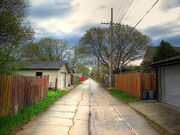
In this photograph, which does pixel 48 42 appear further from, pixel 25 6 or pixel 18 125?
pixel 18 125

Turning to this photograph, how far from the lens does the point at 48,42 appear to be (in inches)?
1475

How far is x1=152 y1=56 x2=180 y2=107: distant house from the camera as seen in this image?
25.8ft

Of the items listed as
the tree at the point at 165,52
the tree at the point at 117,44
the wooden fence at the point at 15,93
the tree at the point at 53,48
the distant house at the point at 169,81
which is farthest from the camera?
the tree at the point at 53,48

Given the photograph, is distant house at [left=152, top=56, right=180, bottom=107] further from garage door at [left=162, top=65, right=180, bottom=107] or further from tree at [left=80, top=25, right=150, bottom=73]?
tree at [left=80, top=25, right=150, bottom=73]

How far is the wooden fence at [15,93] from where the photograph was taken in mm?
5086

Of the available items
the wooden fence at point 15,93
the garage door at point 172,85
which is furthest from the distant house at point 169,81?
the wooden fence at point 15,93

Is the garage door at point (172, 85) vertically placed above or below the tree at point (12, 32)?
below

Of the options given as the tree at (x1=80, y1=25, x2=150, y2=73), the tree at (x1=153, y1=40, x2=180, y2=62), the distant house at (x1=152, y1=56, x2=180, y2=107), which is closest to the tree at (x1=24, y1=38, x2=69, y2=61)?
the tree at (x1=80, y1=25, x2=150, y2=73)

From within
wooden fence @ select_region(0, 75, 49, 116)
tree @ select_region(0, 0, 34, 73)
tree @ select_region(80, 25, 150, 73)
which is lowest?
wooden fence @ select_region(0, 75, 49, 116)

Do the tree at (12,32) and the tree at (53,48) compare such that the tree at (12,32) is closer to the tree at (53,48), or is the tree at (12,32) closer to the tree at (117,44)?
the tree at (117,44)

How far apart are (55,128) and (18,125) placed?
1.34 m

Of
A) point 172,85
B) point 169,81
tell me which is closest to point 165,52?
point 169,81

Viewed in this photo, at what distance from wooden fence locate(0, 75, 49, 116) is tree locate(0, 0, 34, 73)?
119cm

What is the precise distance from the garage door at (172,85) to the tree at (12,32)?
8687 mm
